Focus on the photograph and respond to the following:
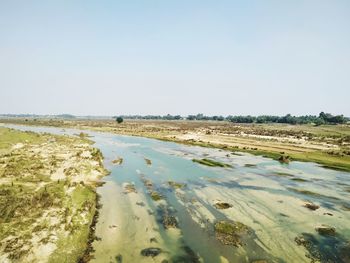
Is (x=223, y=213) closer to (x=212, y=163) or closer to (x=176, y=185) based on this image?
(x=176, y=185)

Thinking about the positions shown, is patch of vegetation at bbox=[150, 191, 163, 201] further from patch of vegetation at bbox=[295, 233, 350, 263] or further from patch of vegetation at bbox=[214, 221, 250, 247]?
patch of vegetation at bbox=[295, 233, 350, 263]

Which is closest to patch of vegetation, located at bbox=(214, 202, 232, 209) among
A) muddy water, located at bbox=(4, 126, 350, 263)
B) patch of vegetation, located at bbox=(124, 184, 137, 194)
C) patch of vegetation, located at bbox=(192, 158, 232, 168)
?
muddy water, located at bbox=(4, 126, 350, 263)

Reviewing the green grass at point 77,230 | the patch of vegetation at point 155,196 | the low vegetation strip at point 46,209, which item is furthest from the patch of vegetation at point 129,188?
the green grass at point 77,230

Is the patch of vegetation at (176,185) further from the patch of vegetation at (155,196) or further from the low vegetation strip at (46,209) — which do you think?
the low vegetation strip at (46,209)

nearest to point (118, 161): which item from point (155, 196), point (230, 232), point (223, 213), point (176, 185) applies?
point (176, 185)

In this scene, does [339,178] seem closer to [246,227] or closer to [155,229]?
[246,227]

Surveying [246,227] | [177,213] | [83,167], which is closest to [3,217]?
[177,213]
